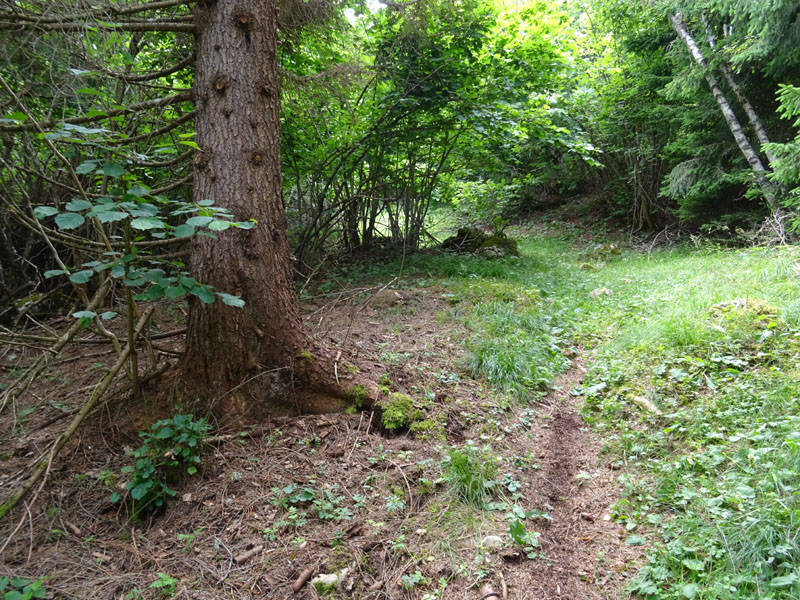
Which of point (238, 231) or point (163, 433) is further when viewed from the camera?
point (238, 231)

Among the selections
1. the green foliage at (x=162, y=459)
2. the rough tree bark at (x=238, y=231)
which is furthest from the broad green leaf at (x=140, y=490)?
the rough tree bark at (x=238, y=231)

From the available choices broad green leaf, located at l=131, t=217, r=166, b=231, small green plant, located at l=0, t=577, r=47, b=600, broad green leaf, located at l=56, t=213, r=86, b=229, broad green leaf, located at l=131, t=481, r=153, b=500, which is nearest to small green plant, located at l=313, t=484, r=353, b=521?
broad green leaf, located at l=131, t=481, r=153, b=500

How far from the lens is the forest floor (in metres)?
1.97

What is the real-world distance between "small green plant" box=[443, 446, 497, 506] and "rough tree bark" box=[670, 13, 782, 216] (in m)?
7.82

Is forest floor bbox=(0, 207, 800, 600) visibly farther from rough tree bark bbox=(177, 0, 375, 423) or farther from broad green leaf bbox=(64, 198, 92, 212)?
broad green leaf bbox=(64, 198, 92, 212)

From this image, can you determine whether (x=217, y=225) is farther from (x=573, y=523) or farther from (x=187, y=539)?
(x=573, y=523)

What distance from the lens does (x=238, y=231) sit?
270 centimetres

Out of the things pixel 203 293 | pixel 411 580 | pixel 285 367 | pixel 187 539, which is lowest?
pixel 411 580

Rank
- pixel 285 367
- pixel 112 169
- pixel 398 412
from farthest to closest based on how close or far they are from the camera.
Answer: pixel 398 412 → pixel 285 367 → pixel 112 169

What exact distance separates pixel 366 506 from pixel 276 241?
181cm

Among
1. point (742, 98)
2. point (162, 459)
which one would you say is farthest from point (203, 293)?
point (742, 98)

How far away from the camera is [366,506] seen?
243 cm

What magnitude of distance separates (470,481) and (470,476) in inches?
1.3

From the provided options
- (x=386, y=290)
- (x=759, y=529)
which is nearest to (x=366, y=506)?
(x=759, y=529)
